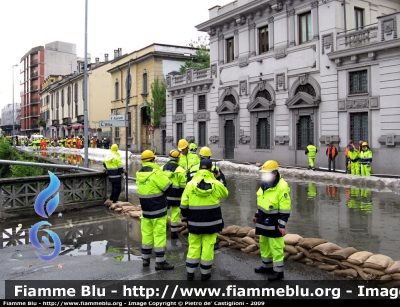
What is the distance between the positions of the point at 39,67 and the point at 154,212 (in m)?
94.9

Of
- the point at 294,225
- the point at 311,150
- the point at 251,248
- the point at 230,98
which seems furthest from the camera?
the point at 230,98

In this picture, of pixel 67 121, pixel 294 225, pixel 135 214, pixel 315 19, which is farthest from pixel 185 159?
pixel 67 121

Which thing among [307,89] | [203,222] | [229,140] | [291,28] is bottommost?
[203,222]

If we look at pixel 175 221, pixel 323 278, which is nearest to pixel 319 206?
pixel 175 221

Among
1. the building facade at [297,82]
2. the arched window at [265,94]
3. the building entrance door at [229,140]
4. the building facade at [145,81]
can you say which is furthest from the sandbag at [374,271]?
the building facade at [145,81]

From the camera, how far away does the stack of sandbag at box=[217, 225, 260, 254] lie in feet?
22.8

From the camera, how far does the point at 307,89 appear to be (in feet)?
77.6

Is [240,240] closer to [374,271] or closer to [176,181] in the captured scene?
[176,181]

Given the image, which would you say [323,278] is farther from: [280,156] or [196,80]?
[196,80]

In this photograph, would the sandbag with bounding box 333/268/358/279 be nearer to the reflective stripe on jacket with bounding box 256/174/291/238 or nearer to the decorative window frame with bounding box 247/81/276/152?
the reflective stripe on jacket with bounding box 256/174/291/238

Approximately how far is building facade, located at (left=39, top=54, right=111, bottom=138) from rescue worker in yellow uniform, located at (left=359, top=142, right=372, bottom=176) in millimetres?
38113

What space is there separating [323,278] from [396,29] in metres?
16.6

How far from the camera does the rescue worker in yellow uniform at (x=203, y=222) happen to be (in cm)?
569

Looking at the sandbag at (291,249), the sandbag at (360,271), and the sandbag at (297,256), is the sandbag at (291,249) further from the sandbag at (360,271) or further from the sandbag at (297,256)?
the sandbag at (360,271)
